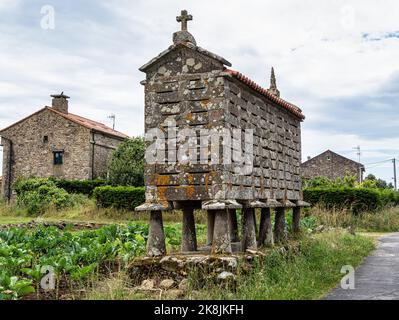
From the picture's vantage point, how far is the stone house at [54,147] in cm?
3131

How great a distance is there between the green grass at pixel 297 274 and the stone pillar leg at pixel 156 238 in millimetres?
1526

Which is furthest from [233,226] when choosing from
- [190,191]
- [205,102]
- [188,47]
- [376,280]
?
[188,47]

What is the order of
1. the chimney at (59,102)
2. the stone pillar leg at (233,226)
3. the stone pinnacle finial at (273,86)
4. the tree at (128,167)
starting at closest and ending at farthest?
the stone pillar leg at (233,226), the stone pinnacle finial at (273,86), the tree at (128,167), the chimney at (59,102)

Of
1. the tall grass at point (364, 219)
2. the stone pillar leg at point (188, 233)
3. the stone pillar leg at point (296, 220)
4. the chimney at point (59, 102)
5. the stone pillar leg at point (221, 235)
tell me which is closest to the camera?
the stone pillar leg at point (221, 235)

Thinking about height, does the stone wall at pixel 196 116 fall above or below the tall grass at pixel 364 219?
Result: above

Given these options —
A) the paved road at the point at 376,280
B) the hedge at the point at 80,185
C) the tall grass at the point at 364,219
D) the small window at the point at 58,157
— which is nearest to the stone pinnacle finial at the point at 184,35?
the paved road at the point at 376,280

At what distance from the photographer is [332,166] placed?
47719 mm

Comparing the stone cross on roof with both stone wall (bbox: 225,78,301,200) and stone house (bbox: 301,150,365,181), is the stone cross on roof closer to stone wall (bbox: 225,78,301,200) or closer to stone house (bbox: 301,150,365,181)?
stone wall (bbox: 225,78,301,200)

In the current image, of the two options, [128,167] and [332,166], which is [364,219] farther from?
[332,166]

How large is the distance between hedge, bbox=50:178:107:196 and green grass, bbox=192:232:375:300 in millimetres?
19104

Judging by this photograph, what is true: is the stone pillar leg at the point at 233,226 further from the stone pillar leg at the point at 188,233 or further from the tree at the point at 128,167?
the tree at the point at 128,167

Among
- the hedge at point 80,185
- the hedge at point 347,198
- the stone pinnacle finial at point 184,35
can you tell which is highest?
the stone pinnacle finial at point 184,35
